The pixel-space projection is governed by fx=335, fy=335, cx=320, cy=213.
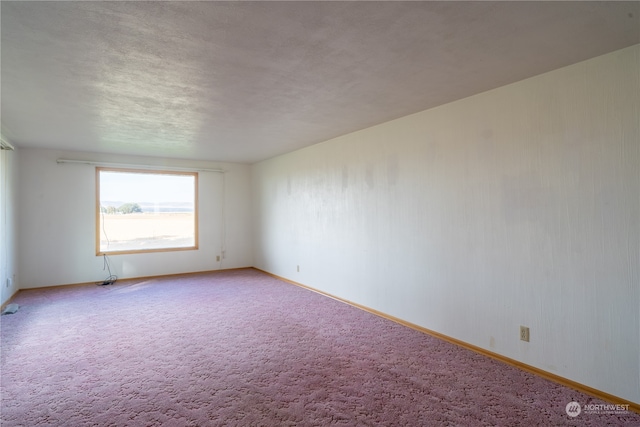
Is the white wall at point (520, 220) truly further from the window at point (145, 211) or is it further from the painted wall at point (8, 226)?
the painted wall at point (8, 226)

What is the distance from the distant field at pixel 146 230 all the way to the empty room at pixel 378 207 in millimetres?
1444

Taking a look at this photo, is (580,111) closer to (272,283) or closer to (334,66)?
(334,66)

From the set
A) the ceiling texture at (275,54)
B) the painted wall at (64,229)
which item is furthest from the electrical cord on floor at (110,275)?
the ceiling texture at (275,54)

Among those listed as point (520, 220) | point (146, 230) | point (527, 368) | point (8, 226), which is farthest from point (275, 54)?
point (146, 230)

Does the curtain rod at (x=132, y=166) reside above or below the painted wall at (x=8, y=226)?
above

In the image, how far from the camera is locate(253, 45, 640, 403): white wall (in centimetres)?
228

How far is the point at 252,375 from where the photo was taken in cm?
267

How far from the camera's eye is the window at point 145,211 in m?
6.12

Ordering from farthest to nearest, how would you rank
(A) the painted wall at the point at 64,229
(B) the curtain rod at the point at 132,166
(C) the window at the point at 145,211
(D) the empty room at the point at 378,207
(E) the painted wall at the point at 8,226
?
(C) the window at the point at 145,211 → (B) the curtain rod at the point at 132,166 → (A) the painted wall at the point at 64,229 → (E) the painted wall at the point at 8,226 → (D) the empty room at the point at 378,207

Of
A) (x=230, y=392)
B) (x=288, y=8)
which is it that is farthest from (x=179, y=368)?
(x=288, y=8)

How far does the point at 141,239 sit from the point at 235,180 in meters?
2.20

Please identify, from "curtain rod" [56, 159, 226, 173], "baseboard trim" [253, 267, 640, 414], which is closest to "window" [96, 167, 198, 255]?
"curtain rod" [56, 159, 226, 173]

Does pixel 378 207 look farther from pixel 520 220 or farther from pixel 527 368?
pixel 527 368

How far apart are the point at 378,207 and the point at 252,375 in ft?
7.88
